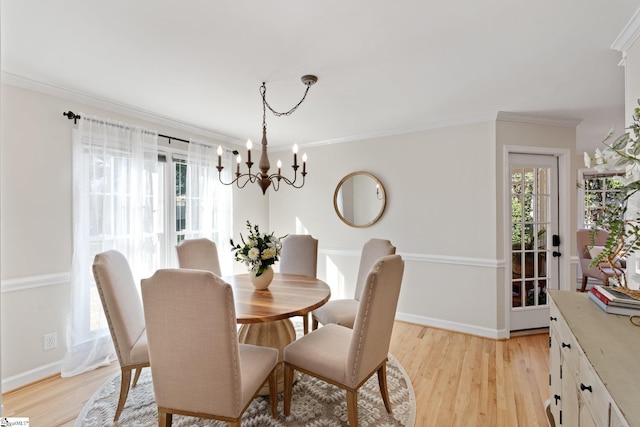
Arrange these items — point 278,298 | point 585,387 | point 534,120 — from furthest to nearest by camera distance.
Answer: point 534,120 → point 278,298 → point 585,387

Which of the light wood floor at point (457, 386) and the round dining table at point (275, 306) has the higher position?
the round dining table at point (275, 306)

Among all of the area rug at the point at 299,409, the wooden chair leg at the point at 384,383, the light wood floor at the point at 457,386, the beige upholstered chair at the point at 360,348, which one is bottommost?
the light wood floor at the point at 457,386

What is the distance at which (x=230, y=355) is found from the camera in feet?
4.67

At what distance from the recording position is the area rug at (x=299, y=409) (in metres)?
1.90

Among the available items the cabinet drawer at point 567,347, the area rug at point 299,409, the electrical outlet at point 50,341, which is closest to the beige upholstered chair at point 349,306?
the area rug at point 299,409

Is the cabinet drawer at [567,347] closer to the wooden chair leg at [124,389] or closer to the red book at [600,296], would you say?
the red book at [600,296]

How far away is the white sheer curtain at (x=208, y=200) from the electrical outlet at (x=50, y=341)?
1449 mm

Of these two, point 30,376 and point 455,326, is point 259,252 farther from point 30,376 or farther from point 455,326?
point 455,326

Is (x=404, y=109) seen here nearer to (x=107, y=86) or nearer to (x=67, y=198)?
(x=107, y=86)

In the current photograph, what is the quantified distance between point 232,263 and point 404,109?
2983mm

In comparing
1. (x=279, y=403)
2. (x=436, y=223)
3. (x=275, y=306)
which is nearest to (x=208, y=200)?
(x=275, y=306)

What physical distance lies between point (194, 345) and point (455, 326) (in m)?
3.00

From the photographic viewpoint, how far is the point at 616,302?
1.32m

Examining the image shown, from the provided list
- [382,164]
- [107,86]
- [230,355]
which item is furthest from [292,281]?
[107,86]
